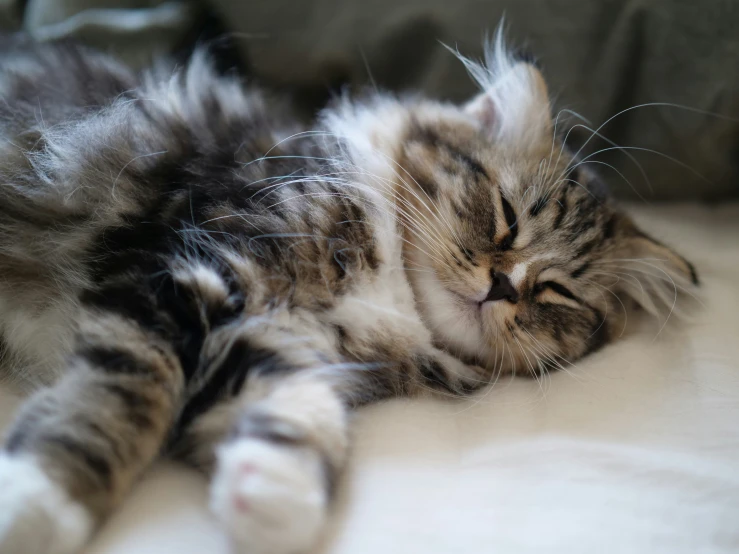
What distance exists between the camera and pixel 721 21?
4.65 ft

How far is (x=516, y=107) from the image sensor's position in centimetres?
135

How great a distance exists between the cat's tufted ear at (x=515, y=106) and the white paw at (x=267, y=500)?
902mm

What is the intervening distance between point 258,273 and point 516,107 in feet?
2.39

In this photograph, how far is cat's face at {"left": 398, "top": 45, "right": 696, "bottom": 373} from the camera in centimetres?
115

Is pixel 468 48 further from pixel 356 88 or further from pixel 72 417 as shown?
pixel 72 417

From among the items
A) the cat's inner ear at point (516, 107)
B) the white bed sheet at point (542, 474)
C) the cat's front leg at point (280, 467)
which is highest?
the cat's inner ear at point (516, 107)

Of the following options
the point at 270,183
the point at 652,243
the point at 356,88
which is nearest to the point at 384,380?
the point at 270,183

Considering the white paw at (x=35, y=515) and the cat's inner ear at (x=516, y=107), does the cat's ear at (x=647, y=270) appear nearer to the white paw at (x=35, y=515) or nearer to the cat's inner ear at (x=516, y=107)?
the cat's inner ear at (x=516, y=107)

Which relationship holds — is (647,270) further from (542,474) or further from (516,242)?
(542,474)

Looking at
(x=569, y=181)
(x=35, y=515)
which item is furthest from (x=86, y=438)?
(x=569, y=181)

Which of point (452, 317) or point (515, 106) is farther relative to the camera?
point (515, 106)

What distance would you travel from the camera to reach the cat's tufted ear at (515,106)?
1.33 meters

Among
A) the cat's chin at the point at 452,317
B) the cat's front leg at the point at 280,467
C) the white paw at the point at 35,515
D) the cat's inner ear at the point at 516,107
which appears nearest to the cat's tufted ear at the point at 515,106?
the cat's inner ear at the point at 516,107

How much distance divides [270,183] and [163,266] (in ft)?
0.84
